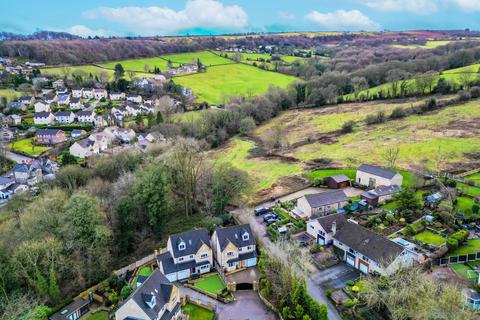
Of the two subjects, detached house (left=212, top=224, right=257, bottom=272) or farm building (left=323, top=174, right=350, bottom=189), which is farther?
farm building (left=323, top=174, right=350, bottom=189)

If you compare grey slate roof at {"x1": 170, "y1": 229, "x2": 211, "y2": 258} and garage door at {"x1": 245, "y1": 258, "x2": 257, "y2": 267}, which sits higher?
grey slate roof at {"x1": 170, "y1": 229, "x2": 211, "y2": 258}

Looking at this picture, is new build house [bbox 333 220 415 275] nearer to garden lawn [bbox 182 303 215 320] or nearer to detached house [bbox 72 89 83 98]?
garden lawn [bbox 182 303 215 320]

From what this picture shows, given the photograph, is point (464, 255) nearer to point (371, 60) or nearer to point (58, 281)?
point (58, 281)

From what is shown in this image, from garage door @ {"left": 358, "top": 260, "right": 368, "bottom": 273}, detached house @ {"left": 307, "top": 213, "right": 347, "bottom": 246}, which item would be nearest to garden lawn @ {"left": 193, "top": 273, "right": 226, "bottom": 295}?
detached house @ {"left": 307, "top": 213, "right": 347, "bottom": 246}

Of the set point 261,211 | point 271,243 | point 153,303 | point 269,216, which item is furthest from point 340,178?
point 153,303

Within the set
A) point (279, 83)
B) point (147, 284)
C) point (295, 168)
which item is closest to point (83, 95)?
point (279, 83)

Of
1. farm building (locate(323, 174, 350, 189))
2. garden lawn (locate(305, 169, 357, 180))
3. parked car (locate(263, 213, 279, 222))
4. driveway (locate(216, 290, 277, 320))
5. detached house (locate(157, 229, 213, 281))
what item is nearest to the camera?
driveway (locate(216, 290, 277, 320))

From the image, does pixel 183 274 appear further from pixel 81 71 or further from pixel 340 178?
pixel 81 71
